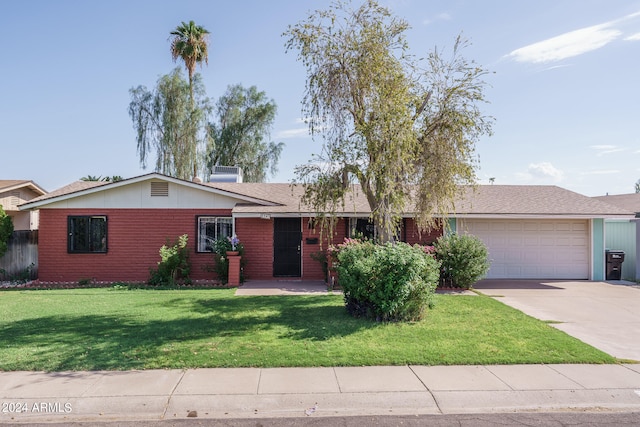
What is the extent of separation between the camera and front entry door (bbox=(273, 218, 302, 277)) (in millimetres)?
16219

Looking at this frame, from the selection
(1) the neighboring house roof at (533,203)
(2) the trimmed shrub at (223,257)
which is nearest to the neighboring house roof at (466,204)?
(1) the neighboring house roof at (533,203)

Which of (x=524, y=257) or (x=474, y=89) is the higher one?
(x=474, y=89)

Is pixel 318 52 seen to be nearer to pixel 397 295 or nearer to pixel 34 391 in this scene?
pixel 397 295

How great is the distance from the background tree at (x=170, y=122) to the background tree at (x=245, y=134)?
4643mm

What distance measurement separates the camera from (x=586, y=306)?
36.9 ft

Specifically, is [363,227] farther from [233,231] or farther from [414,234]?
[233,231]

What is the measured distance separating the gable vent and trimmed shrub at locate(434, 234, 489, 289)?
9.19m

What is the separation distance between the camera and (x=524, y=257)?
1628cm

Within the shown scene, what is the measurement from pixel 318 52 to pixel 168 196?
8.32m

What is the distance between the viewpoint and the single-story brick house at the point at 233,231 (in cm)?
→ 1570

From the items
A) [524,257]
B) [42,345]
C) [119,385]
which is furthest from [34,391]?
[524,257]

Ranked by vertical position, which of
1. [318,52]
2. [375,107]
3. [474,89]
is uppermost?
[318,52]

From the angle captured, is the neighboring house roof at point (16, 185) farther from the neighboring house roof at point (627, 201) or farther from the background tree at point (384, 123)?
the neighboring house roof at point (627, 201)

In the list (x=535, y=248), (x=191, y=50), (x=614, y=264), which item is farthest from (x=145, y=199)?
(x=191, y=50)
